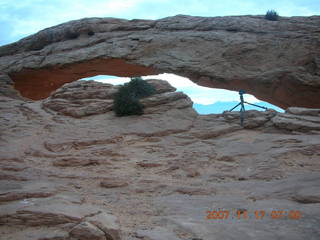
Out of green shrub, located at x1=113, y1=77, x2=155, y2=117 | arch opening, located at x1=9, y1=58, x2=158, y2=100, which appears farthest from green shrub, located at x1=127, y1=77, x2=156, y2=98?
arch opening, located at x1=9, y1=58, x2=158, y2=100

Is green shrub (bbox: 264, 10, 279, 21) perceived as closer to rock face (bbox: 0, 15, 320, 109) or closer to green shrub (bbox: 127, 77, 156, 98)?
rock face (bbox: 0, 15, 320, 109)

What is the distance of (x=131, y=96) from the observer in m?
13.2

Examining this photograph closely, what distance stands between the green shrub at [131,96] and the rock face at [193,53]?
5.07ft

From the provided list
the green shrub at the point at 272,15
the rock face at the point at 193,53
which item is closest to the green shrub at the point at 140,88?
the rock face at the point at 193,53

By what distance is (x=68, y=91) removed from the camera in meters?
15.2

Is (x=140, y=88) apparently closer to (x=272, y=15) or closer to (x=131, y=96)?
(x=131, y=96)

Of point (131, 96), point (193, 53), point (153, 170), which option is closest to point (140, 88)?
point (131, 96)

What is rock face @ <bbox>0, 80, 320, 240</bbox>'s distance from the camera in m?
5.15

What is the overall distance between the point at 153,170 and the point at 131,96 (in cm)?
463

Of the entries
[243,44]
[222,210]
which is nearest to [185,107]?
[243,44]

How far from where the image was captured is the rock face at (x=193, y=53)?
46.1ft

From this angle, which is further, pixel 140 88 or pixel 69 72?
pixel 69 72

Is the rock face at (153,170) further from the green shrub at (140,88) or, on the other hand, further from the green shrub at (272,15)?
the green shrub at (272,15)

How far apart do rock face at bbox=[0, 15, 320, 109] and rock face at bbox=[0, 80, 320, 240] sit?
1.57m
